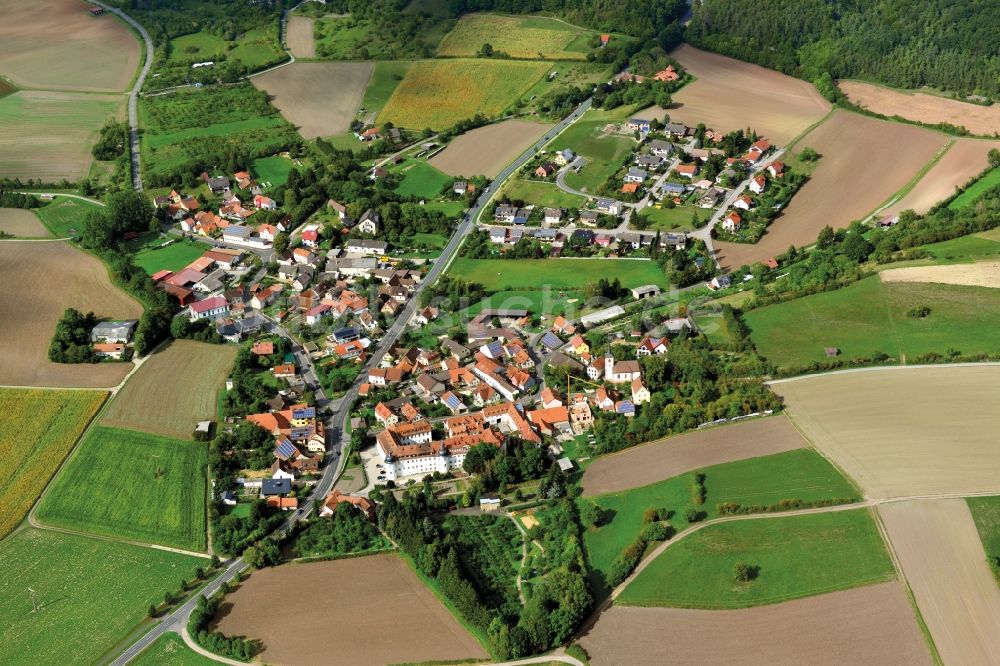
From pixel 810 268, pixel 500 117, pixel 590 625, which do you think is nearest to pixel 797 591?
pixel 590 625

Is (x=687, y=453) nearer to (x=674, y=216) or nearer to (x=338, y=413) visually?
(x=338, y=413)

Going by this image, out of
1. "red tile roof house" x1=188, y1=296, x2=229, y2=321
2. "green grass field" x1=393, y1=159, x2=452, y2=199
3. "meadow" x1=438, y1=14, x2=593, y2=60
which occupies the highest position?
"meadow" x1=438, y1=14, x2=593, y2=60

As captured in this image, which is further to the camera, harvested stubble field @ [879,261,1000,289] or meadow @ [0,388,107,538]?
harvested stubble field @ [879,261,1000,289]

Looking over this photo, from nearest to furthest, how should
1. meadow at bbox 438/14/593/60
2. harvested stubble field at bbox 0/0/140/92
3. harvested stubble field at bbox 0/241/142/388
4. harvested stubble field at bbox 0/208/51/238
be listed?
harvested stubble field at bbox 0/241/142/388
harvested stubble field at bbox 0/208/51/238
harvested stubble field at bbox 0/0/140/92
meadow at bbox 438/14/593/60

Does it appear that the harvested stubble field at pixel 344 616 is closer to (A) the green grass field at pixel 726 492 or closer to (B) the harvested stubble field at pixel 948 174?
(A) the green grass field at pixel 726 492

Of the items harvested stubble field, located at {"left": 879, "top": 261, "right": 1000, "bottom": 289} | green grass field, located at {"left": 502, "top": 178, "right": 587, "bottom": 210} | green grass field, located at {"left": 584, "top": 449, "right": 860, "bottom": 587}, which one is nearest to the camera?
green grass field, located at {"left": 584, "top": 449, "right": 860, "bottom": 587}

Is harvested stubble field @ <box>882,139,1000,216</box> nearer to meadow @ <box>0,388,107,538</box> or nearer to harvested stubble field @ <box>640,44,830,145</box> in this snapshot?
harvested stubble field @ <box>640,44,830,145</box>

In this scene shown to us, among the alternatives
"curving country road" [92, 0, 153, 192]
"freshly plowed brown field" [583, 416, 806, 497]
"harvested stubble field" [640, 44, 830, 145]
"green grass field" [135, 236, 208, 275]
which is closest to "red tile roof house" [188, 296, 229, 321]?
"green grass field" [135, 236, 208, 275]
